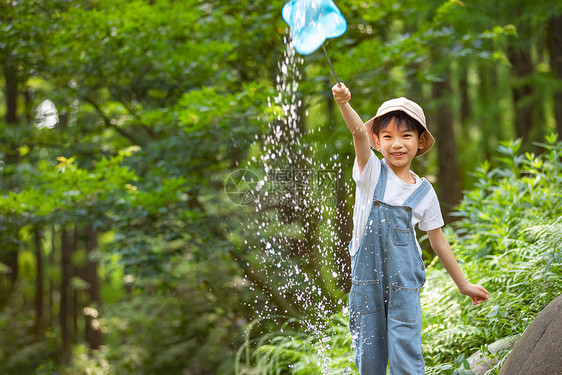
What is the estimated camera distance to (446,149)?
29.3 feet

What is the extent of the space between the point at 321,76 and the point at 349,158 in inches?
35.4

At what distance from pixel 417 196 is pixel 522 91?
6747 millimetres

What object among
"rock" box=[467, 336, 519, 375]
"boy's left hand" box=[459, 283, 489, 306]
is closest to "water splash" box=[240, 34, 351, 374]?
"rock" box=[467, 336, 519, 375]

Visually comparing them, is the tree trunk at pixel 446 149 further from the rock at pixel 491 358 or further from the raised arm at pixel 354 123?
the raised arm at pixel 354 123

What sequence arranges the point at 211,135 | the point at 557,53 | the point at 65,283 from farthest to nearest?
the point at 65,283, the point at 557,53, the point at 211,135

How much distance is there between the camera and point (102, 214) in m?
4.53

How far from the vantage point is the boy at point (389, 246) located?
1942 mm

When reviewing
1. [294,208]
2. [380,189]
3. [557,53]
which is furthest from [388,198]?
[557,53]

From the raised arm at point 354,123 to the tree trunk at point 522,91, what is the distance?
6.22 meters

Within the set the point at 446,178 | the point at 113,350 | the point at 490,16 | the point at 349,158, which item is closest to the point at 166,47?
the point at 349,158

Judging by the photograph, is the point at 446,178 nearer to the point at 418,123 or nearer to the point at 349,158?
the point at 349,158

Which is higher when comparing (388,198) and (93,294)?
(388,198)

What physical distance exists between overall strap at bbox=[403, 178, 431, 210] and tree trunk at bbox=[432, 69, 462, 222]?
650cm

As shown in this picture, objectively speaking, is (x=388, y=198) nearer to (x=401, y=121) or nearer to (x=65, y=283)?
(x=401, y=121)
